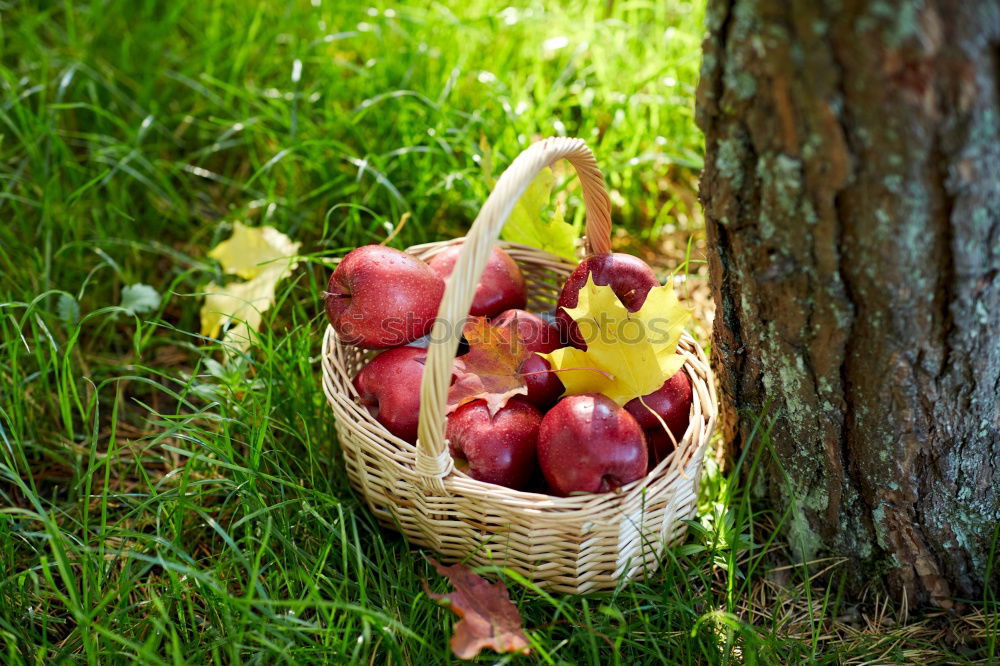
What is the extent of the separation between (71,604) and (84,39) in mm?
1983

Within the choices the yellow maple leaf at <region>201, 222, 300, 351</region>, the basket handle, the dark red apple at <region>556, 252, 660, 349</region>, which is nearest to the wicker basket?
the basket handle

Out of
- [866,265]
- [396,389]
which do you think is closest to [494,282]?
[396,389]

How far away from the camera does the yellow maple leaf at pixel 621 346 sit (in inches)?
56.4

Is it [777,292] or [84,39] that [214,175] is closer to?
[84,39]

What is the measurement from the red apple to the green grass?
15 cm

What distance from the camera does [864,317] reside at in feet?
4.03

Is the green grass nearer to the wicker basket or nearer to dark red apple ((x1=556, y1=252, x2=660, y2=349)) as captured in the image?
the wicker basket

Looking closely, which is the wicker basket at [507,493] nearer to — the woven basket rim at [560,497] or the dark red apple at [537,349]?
the woven basket rim at [560,497]

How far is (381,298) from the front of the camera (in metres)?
1.57

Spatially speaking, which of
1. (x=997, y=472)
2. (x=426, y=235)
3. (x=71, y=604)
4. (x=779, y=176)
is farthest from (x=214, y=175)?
(x=997, y=472)

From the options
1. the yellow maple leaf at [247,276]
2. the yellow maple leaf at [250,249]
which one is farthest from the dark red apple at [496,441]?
the yellow maple leaf at [250,249]

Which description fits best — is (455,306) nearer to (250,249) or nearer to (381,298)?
(381,298)

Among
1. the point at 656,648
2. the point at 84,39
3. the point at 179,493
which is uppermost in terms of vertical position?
the point at 84,39

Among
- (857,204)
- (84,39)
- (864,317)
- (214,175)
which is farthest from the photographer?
(84,39)
